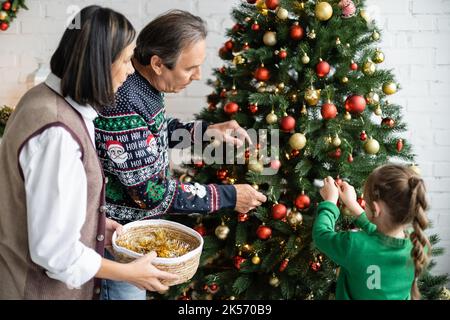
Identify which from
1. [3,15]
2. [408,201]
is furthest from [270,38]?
[3,15]

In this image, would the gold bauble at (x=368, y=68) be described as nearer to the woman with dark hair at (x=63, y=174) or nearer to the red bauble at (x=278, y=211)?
the red bauble at (x=278, y=211)

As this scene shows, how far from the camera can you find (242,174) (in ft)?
5.78

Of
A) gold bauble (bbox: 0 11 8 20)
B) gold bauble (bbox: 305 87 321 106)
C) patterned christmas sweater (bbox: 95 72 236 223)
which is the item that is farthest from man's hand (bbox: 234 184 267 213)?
gold bauble (bbox: 0 11 8 20)

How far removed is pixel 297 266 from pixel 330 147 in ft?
1.45

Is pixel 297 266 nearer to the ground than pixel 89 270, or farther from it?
nearer to the ground

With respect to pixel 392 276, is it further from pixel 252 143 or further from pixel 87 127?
pixel 87 127

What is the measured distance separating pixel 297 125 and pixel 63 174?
3.02ft

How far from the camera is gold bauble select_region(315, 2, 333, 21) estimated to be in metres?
1.54

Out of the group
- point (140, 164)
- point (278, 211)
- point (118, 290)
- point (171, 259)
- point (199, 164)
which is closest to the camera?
point (171, 259)

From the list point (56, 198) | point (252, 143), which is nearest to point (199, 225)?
point (252, 143)

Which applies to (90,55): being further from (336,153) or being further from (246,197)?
(336,153)

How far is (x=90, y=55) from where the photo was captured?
1015 millimetres

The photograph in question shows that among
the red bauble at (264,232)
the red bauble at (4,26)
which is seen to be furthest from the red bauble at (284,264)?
the red bauble at (4,26)

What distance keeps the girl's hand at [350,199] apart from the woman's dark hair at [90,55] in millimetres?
→ 782
